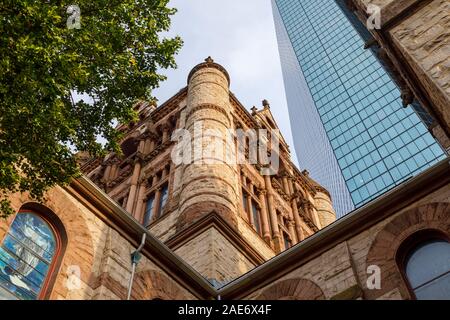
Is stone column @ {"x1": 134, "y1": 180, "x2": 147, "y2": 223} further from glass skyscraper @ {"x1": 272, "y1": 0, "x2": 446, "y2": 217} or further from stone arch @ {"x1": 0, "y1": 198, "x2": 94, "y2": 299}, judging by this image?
glass skyscraper @ {"x1": 272, "y1": 0, "x2": 446, "y2": 217}

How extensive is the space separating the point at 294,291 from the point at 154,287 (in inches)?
143

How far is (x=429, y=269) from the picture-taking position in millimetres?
11492

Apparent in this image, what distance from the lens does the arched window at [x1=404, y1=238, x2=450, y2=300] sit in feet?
36.5

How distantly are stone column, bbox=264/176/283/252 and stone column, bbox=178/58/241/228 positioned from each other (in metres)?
3.16

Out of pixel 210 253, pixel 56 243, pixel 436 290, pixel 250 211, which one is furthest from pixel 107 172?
pixel 436 290

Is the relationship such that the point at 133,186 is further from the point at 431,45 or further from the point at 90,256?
the point at 431,45

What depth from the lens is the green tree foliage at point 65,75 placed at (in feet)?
27.8

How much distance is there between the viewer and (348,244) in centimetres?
1319

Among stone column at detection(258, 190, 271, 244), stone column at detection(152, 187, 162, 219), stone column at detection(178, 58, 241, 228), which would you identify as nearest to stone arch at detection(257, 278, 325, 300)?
stone column at detection(178, 58, 241, 228)

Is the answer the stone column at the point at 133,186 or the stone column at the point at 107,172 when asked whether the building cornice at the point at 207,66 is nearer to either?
Result: the stone column at the point at 133,186

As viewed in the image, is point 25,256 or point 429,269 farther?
point 429,269

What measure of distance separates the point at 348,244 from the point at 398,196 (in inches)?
70.2

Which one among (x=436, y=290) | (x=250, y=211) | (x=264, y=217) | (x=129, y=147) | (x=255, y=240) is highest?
(x=129, y=147)
